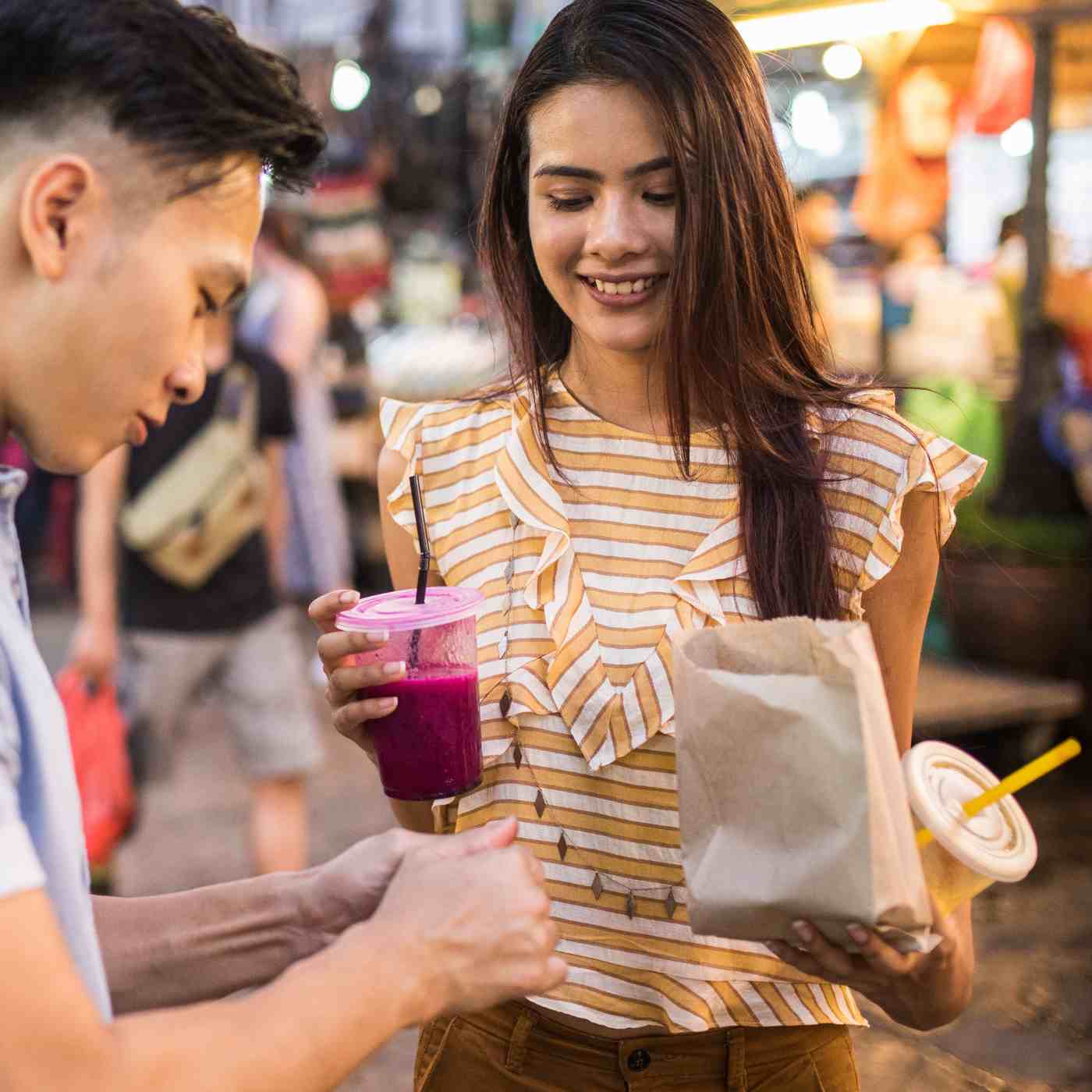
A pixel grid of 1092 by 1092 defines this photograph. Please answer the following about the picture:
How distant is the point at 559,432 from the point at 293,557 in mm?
4721

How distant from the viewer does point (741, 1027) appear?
181cm

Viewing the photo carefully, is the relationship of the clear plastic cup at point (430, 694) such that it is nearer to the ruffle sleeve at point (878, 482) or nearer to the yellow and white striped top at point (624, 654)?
the yellow and white striped top at point (624, 654)

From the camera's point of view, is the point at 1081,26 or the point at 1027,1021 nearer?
the point at 1027,1021

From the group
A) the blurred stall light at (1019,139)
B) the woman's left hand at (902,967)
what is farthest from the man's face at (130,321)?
the blurred stall light at (1019,139)

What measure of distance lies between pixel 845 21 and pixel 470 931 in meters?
5.58

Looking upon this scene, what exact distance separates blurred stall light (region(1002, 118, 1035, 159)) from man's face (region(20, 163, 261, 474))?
241 inches

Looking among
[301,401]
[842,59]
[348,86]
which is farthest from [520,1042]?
[348,86]

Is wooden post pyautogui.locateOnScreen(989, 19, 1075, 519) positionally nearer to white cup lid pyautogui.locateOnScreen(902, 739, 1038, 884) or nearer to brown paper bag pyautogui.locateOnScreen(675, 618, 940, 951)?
white cup lid pyautogui.locateOnScreen(902, 739, 1038, 884)

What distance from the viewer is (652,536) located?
77.3 inches

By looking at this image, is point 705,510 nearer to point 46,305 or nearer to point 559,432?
point 559,432

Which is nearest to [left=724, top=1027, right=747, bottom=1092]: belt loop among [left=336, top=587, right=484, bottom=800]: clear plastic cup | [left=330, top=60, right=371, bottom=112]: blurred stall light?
[left=336, top=587, right=484, bottom=800]: clear plastic cup

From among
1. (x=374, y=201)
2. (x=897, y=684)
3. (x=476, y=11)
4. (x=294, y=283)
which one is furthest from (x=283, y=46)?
(x=897, y=684)

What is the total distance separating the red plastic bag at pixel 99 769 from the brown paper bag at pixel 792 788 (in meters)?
2.73

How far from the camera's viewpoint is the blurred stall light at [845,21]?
591cm
